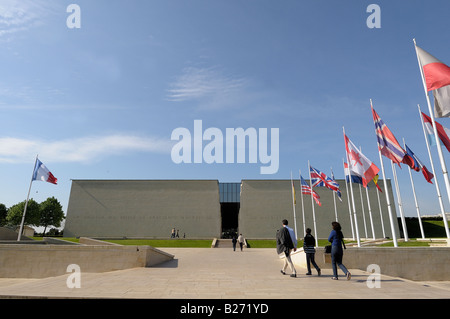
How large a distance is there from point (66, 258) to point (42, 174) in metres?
14.2

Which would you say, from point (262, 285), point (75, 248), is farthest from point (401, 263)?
point (75, 248)

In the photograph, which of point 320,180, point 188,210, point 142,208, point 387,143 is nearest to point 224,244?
point 188,210

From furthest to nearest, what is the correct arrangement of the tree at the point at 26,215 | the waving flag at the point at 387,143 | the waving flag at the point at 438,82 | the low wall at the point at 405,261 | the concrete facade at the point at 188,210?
the tree at the point at 26,215 < the concrete facade at the point at 188,210 < the waving flag at the point at 387,143 < the low wall at the point at 405,261 < the waving flag at the point at 438,82

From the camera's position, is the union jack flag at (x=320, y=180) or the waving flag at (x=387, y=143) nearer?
the waving flag at (x=387, y=143)

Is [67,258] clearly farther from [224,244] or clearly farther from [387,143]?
[224,244]

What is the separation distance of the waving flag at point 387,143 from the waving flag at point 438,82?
12.6ft

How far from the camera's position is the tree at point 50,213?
56250 mm

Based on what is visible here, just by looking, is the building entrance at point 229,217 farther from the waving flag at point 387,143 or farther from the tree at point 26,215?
the waving flag at point 387,143

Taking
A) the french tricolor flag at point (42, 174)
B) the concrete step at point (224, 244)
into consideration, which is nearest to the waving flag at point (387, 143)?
the concrete step at point (224, 244)

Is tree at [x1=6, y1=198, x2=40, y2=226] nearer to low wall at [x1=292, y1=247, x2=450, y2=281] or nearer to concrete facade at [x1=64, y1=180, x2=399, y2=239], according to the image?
concrete facade at [x1=64, y1=180, x2=399, y2=239]

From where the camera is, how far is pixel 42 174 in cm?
2367

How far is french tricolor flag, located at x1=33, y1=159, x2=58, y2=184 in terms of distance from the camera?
2353 cm

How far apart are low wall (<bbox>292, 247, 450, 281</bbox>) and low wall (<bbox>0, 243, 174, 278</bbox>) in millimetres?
7553
